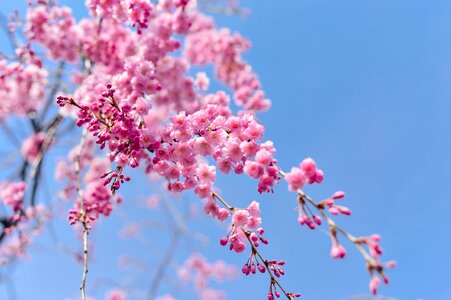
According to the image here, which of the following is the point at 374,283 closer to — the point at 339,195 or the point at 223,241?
the point at 339,195

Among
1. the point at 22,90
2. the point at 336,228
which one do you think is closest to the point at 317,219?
the point at 336,228

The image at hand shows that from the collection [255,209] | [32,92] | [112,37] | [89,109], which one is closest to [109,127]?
[89,109]

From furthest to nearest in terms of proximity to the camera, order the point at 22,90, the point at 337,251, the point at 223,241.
Result: 1. the point at 22,90
2. the point at 223,241
3. the point at 337,251

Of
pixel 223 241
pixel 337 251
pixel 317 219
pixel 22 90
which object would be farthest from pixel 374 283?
pixel 22 90

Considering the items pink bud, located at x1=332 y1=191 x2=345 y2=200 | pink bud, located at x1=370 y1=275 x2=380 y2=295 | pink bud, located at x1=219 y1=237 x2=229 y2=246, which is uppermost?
pink bud, located at x1=219 y1=237 x2=229 y2=246

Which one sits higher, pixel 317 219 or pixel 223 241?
pixel 223 241

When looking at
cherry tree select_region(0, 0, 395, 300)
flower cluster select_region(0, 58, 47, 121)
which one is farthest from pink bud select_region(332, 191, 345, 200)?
flower cluster select_region(0, 58, 47, 121)

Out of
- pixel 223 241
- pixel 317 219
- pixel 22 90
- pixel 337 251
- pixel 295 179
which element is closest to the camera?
pixel 337 251

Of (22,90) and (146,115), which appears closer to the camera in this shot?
(146,115)

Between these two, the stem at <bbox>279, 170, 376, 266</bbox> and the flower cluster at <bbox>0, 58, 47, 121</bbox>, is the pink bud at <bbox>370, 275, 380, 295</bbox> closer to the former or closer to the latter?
the stem at <bbox>279, 170, 376, 266</bbox>

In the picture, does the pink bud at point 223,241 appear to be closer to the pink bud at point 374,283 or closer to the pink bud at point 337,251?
the pink bud at point 337,251

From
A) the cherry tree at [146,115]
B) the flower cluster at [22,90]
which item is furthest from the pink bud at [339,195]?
the flower cluster at [22,90]

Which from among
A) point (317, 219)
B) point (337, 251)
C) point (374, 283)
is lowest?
point (374, 283)

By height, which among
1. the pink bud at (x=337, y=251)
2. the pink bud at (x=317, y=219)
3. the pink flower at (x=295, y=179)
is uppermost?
the pink flower at (x=295, y=179)
